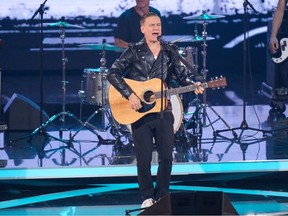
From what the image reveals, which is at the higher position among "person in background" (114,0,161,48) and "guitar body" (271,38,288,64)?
"person in background" (114,0,161,48)

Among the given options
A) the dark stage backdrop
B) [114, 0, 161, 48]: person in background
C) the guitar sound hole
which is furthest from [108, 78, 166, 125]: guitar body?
the dark stage backdrop

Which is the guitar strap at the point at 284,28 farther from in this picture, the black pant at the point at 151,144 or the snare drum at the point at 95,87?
the black pant at the point at 151,144

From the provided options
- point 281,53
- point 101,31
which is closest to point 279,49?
point 281,53

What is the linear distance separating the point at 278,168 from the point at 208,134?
223 cm

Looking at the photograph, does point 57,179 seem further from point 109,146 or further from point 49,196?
point 109,146

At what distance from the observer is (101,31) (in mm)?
17422

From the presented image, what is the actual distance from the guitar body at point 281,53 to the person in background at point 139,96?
14.9 feet

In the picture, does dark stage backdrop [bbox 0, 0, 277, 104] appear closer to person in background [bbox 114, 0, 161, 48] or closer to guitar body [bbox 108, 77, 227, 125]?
person in background [bbox 114, 0, 161, 48]

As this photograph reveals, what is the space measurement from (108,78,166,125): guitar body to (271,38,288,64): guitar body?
15.4ft

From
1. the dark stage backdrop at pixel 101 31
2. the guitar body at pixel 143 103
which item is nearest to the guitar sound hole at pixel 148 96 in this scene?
the guitar body at pixel 143 103

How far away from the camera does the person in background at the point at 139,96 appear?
7.93 meters

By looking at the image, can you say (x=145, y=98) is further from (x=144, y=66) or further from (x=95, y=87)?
(x=95, y=87)

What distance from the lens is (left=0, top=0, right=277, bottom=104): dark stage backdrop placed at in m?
17.1

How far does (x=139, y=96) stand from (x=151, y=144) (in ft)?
1.52
